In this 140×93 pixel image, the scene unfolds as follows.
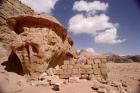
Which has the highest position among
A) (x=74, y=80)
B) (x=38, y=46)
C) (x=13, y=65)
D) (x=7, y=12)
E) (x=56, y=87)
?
(x=7, y=12)

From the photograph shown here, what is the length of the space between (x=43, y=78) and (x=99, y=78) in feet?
8.46

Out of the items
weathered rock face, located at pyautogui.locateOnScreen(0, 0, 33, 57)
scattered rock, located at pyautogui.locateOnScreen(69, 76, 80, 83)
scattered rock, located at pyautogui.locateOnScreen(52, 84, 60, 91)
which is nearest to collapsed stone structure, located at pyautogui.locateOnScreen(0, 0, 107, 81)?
scattered rock, located at pyautogui.locateOnScreen(69, 76, 80, 83)

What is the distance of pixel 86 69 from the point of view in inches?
412

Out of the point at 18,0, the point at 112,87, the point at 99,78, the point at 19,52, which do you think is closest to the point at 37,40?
the point at 19,52

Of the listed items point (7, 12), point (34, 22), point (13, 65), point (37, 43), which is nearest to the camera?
point (37, 43)

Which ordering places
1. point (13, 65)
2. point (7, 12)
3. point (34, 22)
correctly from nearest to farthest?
point (34, 22)
point (13, 65)
point (7, 12)

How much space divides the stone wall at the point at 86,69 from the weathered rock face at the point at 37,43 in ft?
3.06

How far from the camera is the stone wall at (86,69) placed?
10.4 metres

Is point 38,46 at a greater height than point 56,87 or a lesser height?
greater

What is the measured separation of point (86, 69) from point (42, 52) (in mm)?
2252

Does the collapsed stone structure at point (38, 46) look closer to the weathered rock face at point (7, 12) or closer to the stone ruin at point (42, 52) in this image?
the stone ruin at point (42, 52)

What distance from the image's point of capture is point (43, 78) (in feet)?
32.9

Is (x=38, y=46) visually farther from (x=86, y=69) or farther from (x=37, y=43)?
(x=86, y=69)

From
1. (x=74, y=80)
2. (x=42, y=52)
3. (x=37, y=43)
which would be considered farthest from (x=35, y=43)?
(x=74, y=80)
